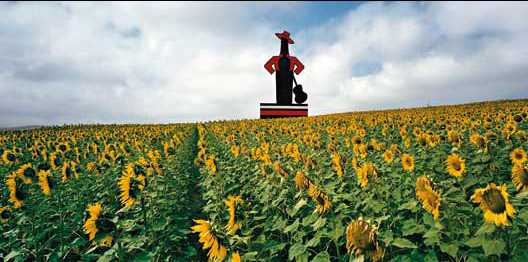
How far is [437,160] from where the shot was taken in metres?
5.69

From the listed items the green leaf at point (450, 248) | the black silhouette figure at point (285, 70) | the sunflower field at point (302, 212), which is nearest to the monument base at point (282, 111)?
the black silhouette figure at point (285, 70)

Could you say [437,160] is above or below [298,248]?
above

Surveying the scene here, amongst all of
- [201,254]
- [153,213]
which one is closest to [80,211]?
[153,213]

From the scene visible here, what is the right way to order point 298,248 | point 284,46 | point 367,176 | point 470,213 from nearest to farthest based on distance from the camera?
point 298,248
point 470,213
point 367,176
point 284,46

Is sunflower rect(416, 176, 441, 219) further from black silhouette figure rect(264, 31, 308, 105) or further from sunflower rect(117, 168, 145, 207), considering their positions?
black silhouette figure rect(264, 31, 308, 105)

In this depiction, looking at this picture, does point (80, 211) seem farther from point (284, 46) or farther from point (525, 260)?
point (284, 46)

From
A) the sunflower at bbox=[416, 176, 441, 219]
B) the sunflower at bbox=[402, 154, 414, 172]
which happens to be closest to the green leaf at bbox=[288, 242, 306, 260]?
the sunflower at bbox=[416, 176, 441, 219]

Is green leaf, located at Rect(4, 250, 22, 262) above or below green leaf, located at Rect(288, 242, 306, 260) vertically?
below

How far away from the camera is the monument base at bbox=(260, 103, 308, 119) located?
99.5 ft

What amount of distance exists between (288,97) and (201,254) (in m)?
26.5

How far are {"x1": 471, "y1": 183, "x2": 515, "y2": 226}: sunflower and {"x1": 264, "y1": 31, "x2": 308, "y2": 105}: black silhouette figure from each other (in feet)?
92.9

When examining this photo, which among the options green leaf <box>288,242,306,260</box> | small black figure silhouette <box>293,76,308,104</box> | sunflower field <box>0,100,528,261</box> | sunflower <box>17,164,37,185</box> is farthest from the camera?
small black figure silhouette <box>293,76,308,104</box>

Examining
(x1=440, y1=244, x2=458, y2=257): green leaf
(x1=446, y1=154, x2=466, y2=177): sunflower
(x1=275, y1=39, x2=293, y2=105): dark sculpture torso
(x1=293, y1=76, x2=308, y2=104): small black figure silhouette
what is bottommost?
(x1=440, y1=244, x2=458, y2=257): green leaf

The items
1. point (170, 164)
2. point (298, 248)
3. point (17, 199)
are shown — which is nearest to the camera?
point (298, 248)
